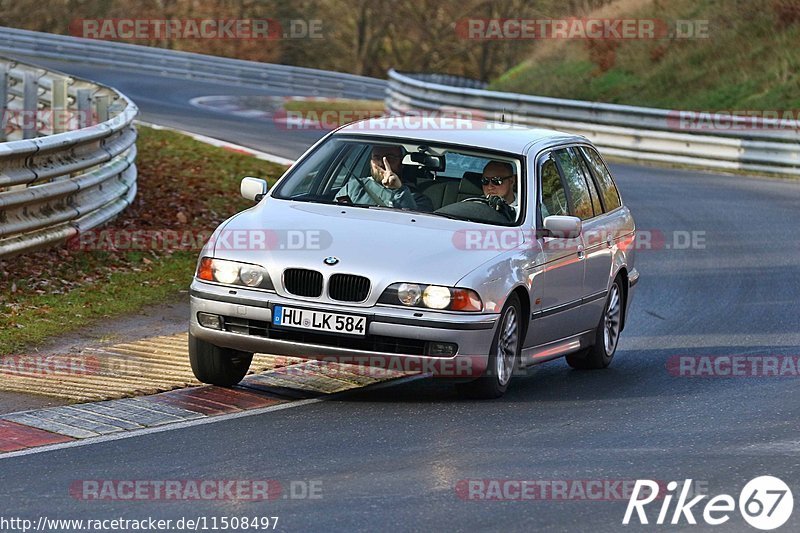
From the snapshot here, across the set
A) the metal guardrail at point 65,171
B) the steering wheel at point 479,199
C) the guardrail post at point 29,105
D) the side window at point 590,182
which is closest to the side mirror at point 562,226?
the steering wheel at point 479,199

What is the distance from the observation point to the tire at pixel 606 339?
1079cm

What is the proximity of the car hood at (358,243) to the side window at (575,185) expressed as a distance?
114 cm

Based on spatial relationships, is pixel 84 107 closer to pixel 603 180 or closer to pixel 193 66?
pixel 603 180

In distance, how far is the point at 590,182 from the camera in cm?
1091

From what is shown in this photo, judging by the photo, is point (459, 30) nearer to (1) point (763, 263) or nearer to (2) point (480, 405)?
(1) point (763, 263)

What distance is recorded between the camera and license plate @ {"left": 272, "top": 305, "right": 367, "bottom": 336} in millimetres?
8516

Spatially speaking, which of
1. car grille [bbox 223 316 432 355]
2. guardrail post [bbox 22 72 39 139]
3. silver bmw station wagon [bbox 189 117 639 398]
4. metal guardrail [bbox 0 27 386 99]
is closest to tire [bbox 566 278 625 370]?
silver bmw station wagon [bbox 189 117 639 398]

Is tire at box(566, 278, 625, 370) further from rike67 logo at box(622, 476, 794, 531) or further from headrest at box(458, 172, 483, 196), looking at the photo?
rike67 logo at box(622, 476, 794, 531)

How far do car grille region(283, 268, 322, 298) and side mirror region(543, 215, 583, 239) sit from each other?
1696 mm

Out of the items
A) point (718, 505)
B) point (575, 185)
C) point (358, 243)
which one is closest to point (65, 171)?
point (575, 185)

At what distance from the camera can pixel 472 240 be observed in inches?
357

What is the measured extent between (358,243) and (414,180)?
1.25m

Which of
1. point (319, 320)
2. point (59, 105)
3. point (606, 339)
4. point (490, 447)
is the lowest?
point (606, 339)

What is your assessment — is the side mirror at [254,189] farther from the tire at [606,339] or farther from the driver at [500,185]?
the tire at [606,339]
